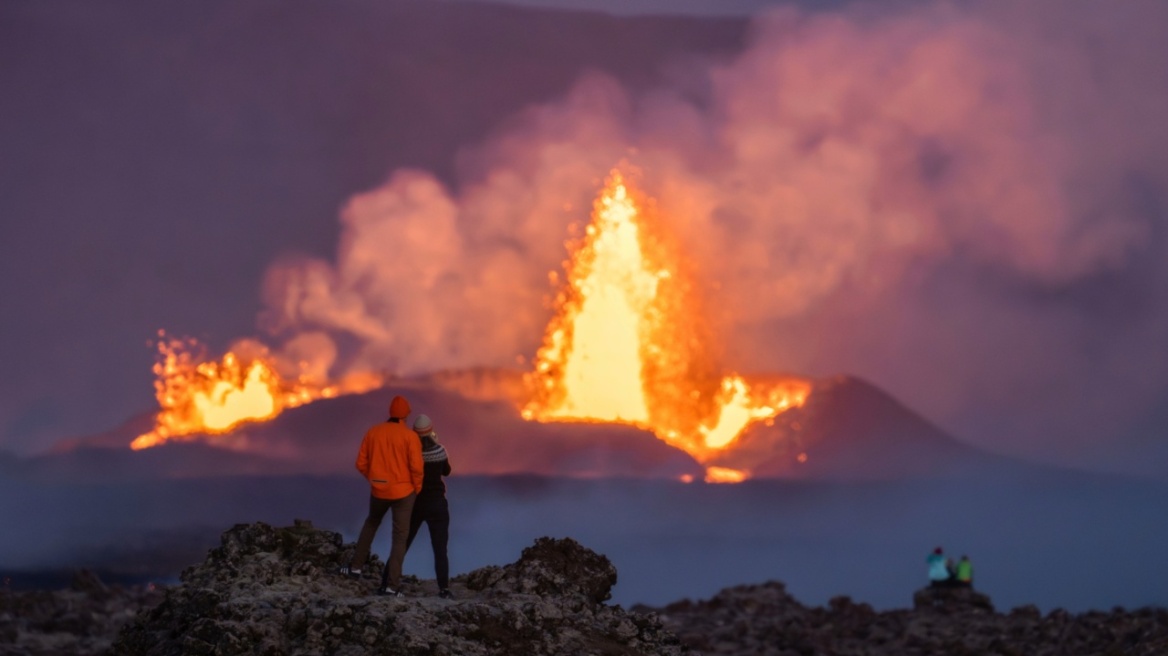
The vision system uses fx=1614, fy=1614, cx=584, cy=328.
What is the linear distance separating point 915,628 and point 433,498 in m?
27.9

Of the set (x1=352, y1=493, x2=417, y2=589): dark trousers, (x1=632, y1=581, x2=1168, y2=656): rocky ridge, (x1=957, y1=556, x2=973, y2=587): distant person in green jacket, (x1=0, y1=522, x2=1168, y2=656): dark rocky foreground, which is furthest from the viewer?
(x1=957, y1=556, x2=973, y2=587): distant person in green jacket

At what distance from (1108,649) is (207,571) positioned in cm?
2564

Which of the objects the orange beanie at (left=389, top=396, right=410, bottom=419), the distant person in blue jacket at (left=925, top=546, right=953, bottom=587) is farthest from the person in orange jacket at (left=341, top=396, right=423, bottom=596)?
the distant person in blue jacket at (left=925, top=546, right=953, bottom=587)

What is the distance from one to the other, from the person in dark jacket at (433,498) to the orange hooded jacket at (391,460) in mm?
344

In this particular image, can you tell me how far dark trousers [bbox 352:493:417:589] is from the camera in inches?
731

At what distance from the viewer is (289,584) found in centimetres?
1789

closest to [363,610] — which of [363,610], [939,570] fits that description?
[363,610]

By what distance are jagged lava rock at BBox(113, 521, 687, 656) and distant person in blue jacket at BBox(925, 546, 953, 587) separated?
112 feet

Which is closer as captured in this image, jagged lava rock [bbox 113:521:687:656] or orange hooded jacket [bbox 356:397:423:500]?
jagged lava rock [bbox 113:521:687:656]

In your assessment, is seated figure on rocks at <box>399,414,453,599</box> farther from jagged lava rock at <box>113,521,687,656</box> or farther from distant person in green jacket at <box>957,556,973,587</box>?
distant person in green jacket at <box>957,556,973,587</box>

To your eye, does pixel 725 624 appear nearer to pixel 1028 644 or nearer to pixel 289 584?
pixel 1028 644

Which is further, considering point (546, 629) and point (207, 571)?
point (207, 571)

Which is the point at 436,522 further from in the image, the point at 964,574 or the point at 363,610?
the point at 964,574

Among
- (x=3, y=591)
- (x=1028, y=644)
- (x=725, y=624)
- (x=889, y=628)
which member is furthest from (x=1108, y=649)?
(x=3, y=591)
